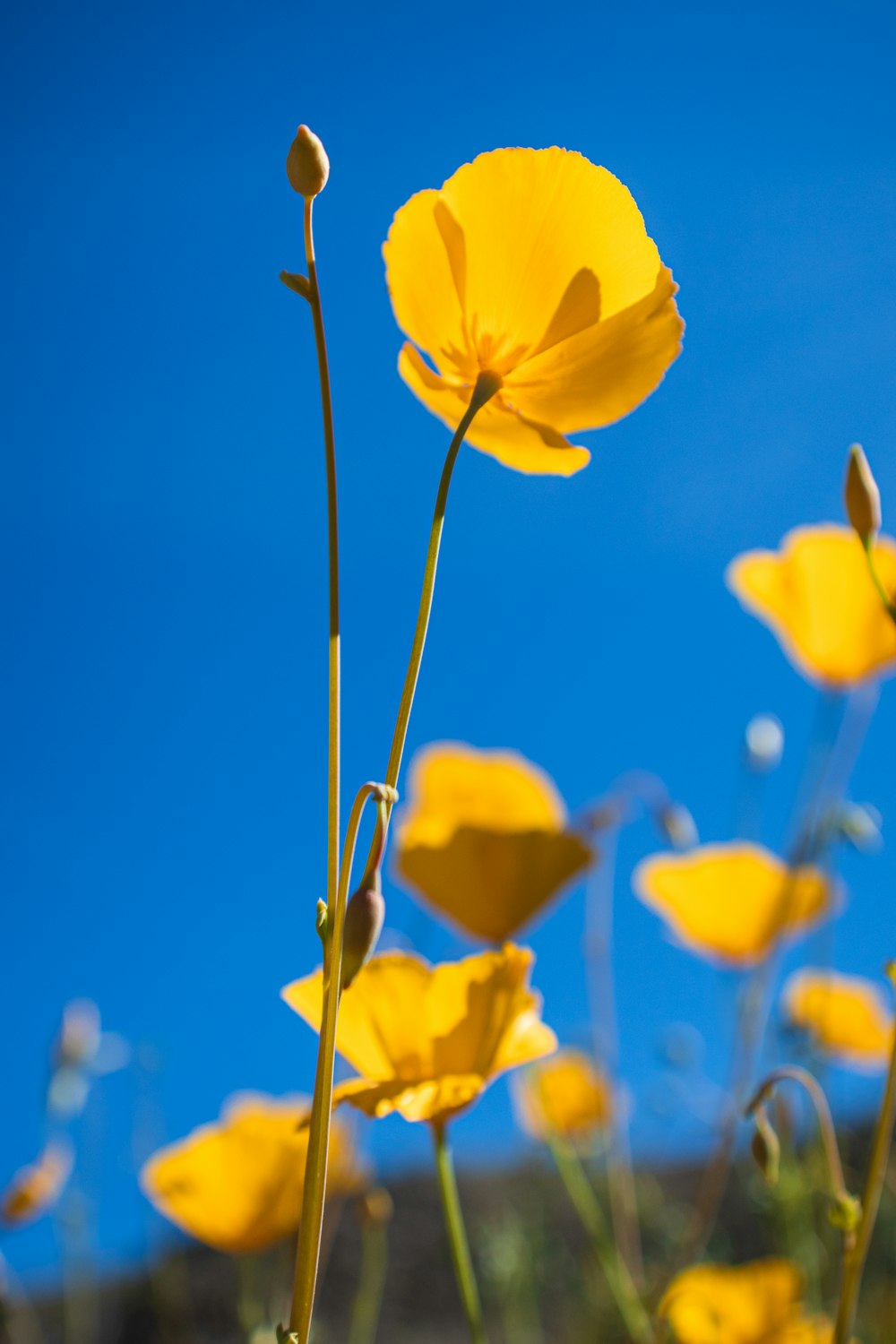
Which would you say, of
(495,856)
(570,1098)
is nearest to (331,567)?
(495,856)

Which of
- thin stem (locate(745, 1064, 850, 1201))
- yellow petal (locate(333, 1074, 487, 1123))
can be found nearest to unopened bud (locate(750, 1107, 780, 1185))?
thin stem (locate(745, 1064, 850, 1201))

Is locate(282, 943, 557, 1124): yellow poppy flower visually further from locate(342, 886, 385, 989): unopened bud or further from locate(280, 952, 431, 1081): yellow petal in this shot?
locate(342, 886, 385, 989): unopened bud

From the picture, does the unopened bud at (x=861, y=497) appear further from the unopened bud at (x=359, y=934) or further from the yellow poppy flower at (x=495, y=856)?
the yellow poppy flower at (x=495, y=856)

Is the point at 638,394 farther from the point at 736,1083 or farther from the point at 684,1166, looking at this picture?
the point at 684,1166

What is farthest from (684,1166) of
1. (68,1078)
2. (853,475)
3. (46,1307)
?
(853,475)

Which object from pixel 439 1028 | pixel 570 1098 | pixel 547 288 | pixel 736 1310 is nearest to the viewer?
pixel 547 288

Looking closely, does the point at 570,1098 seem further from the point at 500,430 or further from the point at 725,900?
the point at 500,430
